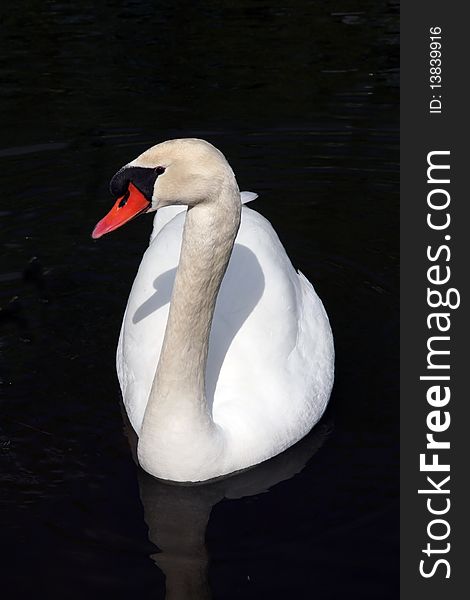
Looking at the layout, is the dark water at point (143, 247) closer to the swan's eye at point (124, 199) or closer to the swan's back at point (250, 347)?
the swan's back at point (250, 347)

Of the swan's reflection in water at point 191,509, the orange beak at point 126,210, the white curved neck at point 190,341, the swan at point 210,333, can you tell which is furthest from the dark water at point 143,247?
the orange beak at point 126,210

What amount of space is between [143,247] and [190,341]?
3.95 meters

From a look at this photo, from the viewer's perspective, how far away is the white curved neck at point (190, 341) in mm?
6133

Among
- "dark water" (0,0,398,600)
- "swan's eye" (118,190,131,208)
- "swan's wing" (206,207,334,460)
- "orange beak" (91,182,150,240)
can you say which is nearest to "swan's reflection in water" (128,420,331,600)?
"dark water" (0,0,398,600)

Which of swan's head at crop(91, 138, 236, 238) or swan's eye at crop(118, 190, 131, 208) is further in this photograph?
swan's eye at crop(118, 190, 131, 208)

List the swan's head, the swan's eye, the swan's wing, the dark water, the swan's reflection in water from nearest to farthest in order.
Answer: the swan's head → the swan's eye → the swan's reflection in water → the dark water → the swan's wing

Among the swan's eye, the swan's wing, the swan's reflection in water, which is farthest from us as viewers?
the swan's wing

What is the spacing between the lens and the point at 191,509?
22.9 feet

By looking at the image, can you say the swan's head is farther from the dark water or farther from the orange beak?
the dark water

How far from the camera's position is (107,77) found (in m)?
14.2

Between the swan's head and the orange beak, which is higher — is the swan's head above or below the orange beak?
above

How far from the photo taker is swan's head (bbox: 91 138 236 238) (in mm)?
5965

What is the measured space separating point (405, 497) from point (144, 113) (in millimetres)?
7385

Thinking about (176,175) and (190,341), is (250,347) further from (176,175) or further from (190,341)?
(176,175)
